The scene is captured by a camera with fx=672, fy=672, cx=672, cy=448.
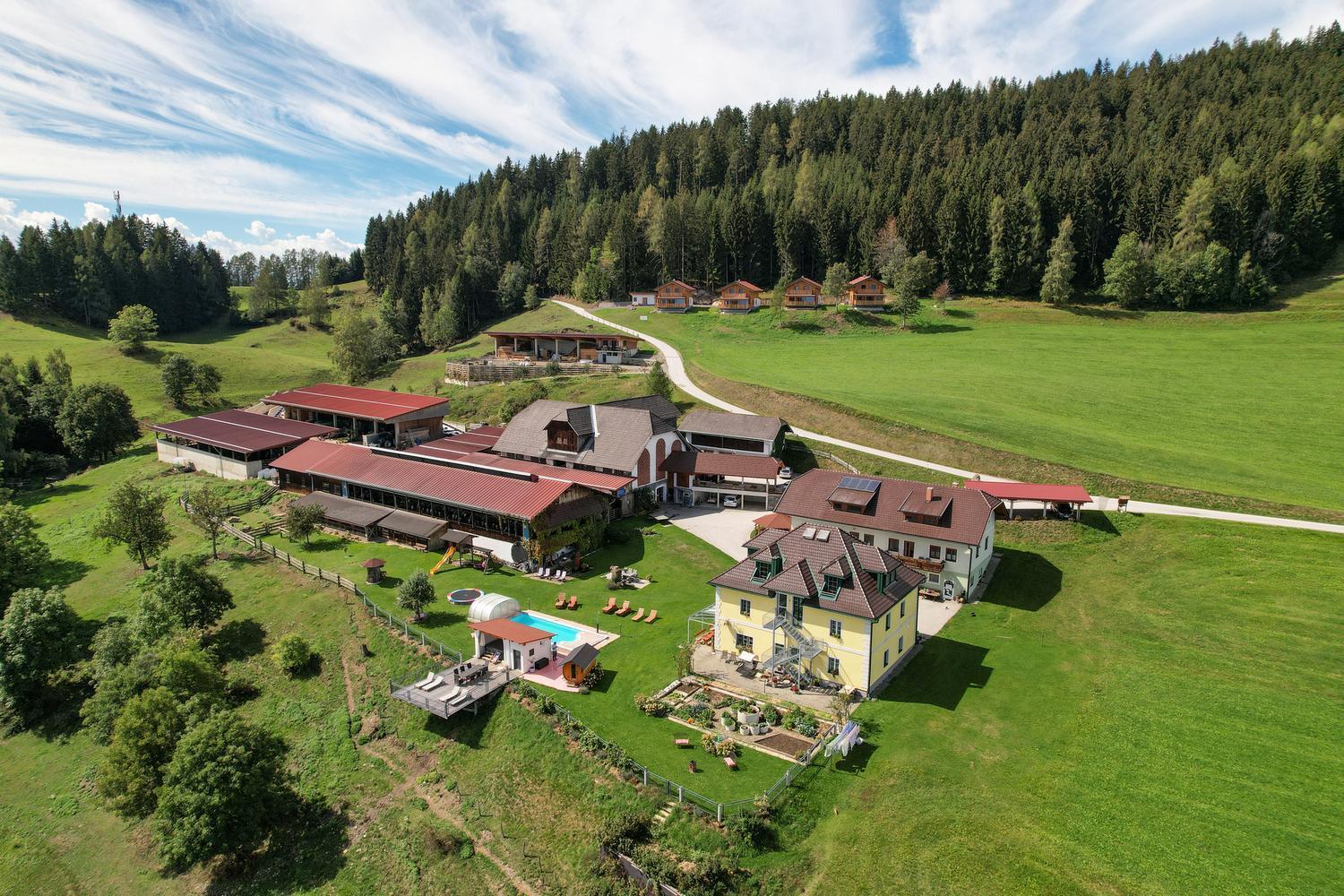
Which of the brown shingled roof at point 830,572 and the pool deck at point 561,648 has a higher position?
the brown shingled roof at point 830,572

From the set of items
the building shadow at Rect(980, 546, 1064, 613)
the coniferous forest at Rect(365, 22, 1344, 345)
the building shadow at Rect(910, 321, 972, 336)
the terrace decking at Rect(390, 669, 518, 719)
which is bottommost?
the terrace decking at Rect(390, 669, 518, 719)

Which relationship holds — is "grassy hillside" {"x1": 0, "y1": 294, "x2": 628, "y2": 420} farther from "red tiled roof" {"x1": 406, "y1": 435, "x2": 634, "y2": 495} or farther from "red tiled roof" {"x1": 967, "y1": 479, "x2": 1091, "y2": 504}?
"red tiled roof" {"x1": 967, "y1": 479, "x2": 1091, "y2": 504}

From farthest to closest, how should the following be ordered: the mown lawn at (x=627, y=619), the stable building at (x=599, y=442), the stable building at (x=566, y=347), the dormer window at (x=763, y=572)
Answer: the stable building at (x=566, y=347)
the stable building at (x=599, y=442)
the dormer window at (x=763, y=572)
the mown lawn at (x=627, y=619)

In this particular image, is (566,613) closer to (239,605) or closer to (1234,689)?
(239,605)

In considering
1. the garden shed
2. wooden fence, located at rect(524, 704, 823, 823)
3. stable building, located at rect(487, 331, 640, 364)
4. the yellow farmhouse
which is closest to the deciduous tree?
the garden shed

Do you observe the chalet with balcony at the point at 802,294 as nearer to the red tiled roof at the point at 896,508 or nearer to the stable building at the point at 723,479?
the stable building at the point at 723,479

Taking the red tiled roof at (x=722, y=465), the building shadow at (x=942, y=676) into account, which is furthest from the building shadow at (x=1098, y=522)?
the red tiled roof at (x=722, y=465)

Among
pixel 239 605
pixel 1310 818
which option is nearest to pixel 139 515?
pixel 239 605
